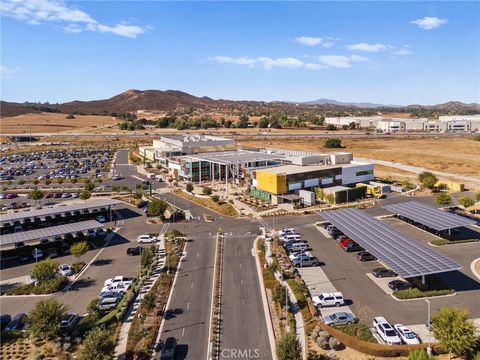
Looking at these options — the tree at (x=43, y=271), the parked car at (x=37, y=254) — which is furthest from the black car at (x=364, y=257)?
the parked car at (x=37, y=254)

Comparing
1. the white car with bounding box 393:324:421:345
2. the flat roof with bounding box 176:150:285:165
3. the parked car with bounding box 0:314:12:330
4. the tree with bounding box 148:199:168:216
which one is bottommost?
the parked car with bounding box 0:314:12:330

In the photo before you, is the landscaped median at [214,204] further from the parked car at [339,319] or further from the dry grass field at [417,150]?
the dry grass field at [417,150]

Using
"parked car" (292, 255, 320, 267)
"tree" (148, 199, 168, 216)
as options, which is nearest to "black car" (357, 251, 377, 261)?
"parked car" (292, 255, 320, 267)

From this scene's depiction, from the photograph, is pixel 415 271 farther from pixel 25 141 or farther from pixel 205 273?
pixel 25 141

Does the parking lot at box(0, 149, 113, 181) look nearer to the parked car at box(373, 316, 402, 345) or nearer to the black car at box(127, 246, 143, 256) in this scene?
the black car at box(127, 246, 143, 256)

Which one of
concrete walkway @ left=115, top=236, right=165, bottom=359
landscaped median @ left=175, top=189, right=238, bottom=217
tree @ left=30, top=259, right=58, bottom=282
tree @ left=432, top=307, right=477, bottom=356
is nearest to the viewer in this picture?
tree @ left=432, top=307, right=477, bottom=356
